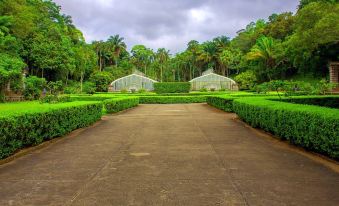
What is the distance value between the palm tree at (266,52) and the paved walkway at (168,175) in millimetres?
51471

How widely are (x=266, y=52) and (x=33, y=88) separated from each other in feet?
127

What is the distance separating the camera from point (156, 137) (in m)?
10.9

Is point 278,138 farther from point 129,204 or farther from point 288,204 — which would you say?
point 129,204

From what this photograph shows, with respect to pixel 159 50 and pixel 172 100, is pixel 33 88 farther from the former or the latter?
pixel 159 50

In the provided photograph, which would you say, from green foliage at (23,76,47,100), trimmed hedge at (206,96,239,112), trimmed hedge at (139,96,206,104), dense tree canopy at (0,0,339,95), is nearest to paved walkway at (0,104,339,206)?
dense tree canopy at (0,0,339,95)

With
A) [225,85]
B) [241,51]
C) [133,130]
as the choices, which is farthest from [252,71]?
[133,130]

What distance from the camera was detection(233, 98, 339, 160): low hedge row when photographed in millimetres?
6902

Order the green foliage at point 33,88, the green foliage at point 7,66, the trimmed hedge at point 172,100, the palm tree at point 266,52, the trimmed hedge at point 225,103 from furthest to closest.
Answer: the palm tree at point 266,52
the green foliage at point 33,88
the trimmed hedge at point 172,100
the green foliage at point 7,66
the trimmed hedge at point 225,103

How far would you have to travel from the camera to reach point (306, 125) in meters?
8.02

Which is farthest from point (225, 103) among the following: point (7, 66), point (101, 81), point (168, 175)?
point (101, 81)

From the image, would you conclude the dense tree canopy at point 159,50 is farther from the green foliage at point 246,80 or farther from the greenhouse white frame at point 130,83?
the greenhouse white frame at point 130,83

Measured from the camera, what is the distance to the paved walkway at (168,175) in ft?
15.6

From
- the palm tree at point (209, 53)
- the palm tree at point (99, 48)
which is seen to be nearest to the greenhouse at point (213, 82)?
the palm tree at point (209, 53)

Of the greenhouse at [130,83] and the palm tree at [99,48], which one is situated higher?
the palm tree at [99,48]
